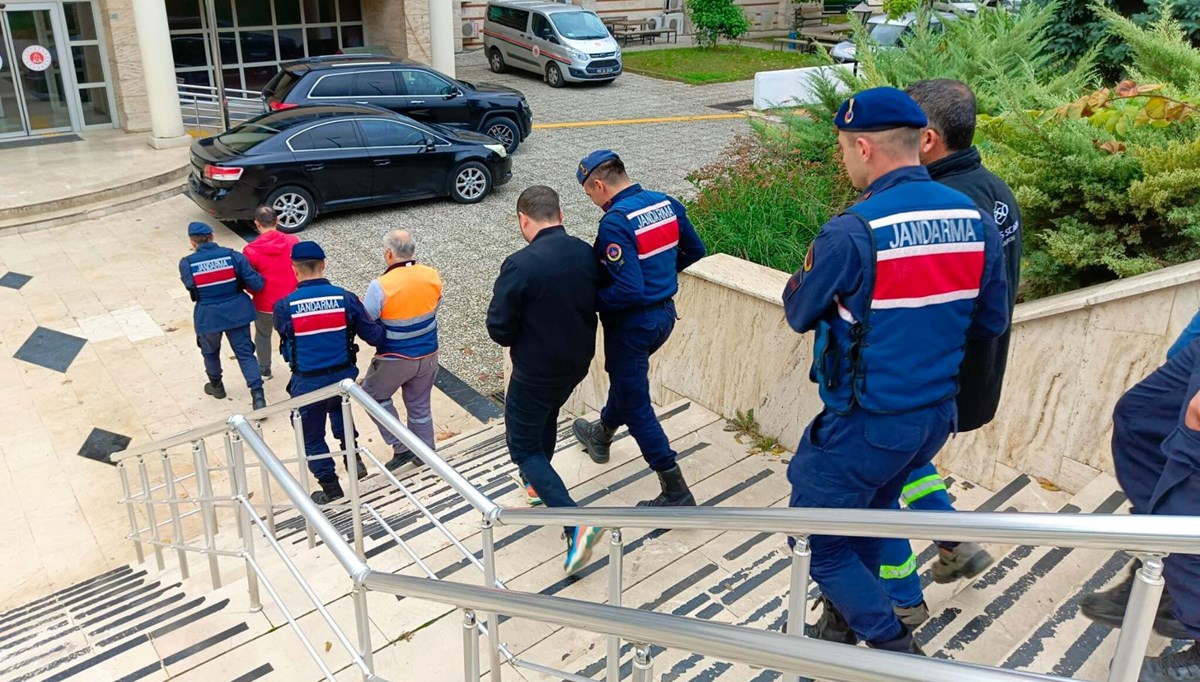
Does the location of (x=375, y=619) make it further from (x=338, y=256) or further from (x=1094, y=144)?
(x=338, y=256)

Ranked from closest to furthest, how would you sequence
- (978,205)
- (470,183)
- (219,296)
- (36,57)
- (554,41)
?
(978,205)
(219,296)
(470,183)
(36,57)
(554,41)

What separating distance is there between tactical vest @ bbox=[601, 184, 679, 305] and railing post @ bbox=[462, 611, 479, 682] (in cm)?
199

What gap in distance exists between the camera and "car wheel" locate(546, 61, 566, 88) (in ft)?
71.2

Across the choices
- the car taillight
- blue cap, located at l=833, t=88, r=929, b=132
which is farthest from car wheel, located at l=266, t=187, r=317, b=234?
blue cap, located at l=833, t=88, r=929, b=132

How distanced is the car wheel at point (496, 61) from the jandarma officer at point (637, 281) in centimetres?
2032

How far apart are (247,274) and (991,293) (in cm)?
621

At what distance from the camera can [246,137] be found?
37.6 feet

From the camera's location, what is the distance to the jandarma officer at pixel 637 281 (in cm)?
413

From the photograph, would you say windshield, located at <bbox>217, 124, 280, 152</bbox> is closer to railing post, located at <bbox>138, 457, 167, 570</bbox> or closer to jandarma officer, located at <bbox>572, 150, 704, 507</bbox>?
railing post, located at <bbox>138, 457, 167, 570</bbox>

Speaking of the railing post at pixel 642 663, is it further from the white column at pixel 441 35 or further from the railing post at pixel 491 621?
the white column at pixel 441 35

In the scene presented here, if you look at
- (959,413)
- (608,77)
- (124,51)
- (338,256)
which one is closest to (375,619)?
(959,413)

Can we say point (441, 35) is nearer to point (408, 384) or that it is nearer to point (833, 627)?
point (408, 384)

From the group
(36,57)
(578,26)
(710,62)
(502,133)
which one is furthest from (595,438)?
(710,62)

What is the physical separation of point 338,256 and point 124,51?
8389 mm
